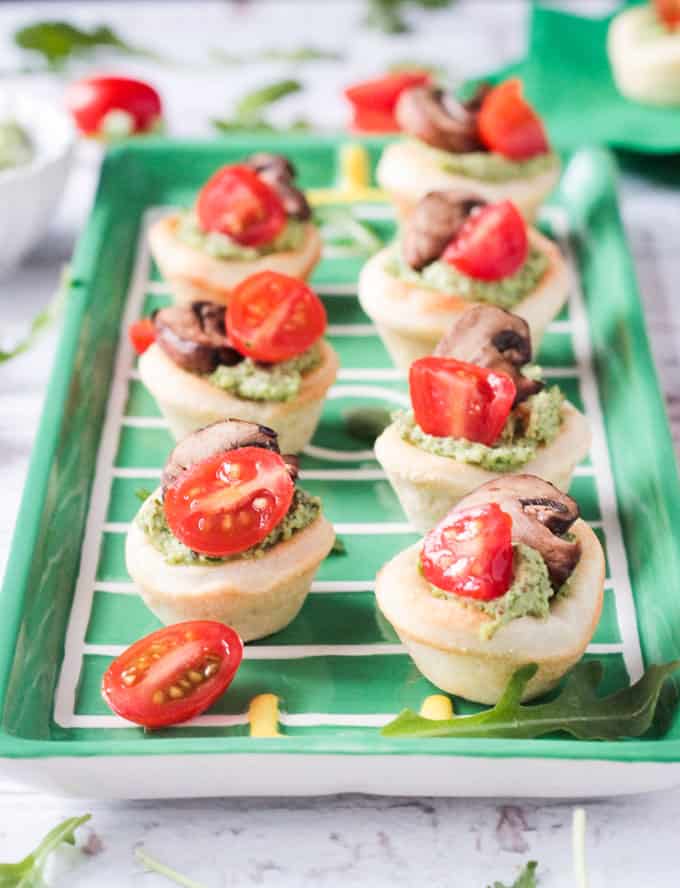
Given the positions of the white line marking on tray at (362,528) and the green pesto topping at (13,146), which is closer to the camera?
the white line marking on tray at (362,528)

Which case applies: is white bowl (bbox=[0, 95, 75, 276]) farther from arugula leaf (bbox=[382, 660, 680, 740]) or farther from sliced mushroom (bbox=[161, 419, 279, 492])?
arugula leaf (bbox=[382, 660, 680, 740])

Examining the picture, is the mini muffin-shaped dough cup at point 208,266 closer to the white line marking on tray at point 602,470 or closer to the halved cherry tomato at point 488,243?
the halved cherry tomato at point 488,243

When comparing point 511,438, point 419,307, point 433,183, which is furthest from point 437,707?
point 433,183

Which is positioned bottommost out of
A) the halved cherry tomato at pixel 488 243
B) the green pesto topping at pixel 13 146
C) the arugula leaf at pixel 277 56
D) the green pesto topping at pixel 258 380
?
the arugula leaf at pixel 277 56

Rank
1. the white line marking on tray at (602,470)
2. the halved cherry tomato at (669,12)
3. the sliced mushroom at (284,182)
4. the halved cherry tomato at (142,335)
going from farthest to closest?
the halved cherry tomato at (669,12), the sliced mushroom at (284,182), the halved cherry tomato at (142,335), the white line marking on tray at (602,470)

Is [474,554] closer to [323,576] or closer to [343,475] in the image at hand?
[323,576]

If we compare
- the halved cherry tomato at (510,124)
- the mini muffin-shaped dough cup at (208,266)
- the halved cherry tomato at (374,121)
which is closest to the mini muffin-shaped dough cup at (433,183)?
the halved cherry tomato at (510,124)

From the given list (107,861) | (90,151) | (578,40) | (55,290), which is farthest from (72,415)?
(578,40)
